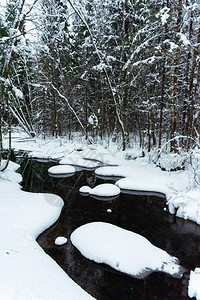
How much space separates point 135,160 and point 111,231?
6318mm

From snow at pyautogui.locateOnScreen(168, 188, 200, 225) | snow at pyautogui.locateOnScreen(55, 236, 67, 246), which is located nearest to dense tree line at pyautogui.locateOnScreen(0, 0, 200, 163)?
snow at pyautogui.locateOnScreen(168, 188, 200, 225)

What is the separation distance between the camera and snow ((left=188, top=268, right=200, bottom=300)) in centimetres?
348

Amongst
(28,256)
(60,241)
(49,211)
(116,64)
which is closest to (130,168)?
(49,211)

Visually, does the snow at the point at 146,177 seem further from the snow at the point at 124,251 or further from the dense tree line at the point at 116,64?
the snow at the point at 124,251

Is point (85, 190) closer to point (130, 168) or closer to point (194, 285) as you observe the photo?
point (130, 168)

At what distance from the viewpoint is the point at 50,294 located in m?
2.99

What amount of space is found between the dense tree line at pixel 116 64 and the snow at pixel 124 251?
293 centimetres

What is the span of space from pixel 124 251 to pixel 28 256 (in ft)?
6.08

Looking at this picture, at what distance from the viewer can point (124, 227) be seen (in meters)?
5.59

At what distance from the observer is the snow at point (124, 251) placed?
4008 millimetres

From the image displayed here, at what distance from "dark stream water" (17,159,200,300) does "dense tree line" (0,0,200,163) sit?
8.14 ft

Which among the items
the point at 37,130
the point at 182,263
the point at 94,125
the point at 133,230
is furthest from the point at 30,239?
the point at 37,130

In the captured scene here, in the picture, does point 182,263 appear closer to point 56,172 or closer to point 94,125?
point 56,172

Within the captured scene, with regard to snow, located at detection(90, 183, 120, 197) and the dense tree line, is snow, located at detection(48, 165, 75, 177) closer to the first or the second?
snow, located at detection(90, 183, 120, 197)
